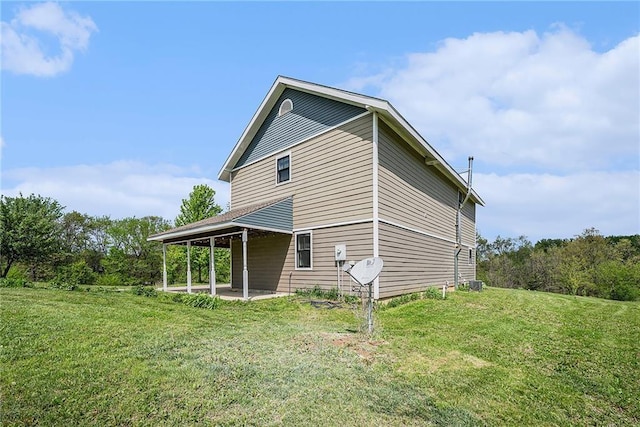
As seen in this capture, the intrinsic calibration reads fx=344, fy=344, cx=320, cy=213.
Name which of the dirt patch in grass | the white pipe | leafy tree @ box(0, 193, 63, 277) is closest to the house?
the white pipe

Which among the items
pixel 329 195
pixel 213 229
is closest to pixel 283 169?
pixel 329 195

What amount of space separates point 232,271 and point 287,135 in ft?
22.0

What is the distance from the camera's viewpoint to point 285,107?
1353 centimetres

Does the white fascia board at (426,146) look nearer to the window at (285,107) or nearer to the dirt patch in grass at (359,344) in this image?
the window at (285,107)

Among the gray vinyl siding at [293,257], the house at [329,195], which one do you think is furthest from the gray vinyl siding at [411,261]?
the gray vinyl siding at [293,257]

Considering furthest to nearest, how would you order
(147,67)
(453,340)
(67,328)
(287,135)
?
(287,135) → (147,67) → (453,340) → (67,328)

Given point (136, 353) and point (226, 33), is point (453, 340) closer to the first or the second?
point (136, 353)

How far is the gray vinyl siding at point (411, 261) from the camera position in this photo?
1045 centimetres

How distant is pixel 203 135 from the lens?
13445 millimetres

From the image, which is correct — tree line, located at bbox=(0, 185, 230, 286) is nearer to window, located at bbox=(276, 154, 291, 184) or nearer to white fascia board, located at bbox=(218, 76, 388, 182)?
white fascia board, located at bbox=(218, 76, 388, 182)

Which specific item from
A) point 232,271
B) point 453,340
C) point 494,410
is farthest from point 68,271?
point 494,410

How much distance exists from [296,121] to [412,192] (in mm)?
5099

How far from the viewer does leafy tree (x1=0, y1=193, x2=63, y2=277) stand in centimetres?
1858

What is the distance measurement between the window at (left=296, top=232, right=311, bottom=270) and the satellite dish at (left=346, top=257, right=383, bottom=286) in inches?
205
